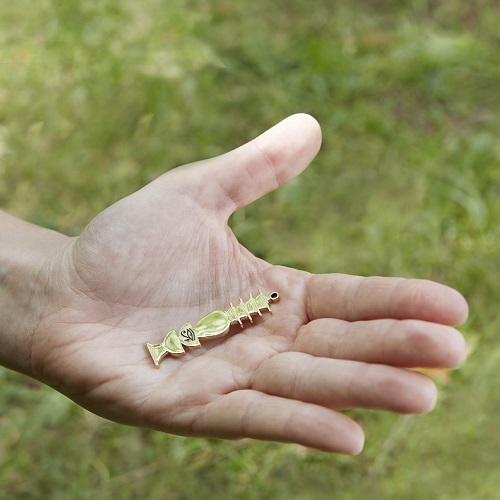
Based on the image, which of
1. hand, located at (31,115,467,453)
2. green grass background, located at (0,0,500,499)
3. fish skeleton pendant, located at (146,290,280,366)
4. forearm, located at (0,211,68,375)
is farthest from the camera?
green grass background, located at (0,0,500,499)

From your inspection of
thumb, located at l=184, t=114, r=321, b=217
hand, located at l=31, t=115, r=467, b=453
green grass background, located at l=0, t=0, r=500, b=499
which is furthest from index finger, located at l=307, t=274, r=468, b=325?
green grass background, located at l=0, t=0, r=500, b=499

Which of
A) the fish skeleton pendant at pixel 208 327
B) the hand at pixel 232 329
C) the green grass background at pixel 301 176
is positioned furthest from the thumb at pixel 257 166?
the green grass background at pixel 301 176

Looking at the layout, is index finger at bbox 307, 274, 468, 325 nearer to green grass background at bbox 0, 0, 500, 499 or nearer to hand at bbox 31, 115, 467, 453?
hand at bbox 31, 115, 467, 453

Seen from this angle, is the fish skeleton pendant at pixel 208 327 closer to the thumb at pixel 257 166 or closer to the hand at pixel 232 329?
the hand at pixel 232 329

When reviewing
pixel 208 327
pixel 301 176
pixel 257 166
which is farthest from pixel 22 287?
pixel 301 176

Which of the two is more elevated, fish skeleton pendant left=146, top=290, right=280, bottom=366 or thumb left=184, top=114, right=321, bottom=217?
thumb left=184, top=114, right=321, bottom=217

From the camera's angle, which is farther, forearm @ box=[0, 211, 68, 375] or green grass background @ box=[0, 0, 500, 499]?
green grass background @ box=[0, 0, 500, 499]
